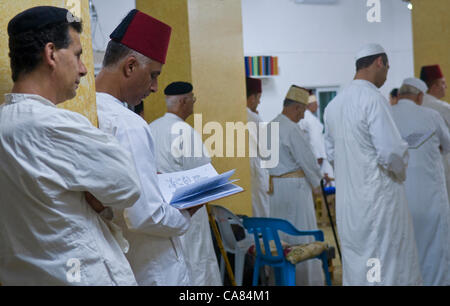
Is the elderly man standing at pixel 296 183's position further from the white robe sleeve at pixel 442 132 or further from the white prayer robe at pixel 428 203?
the white robe sleeve at pixel 442 132

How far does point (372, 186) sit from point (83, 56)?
5.90 feet

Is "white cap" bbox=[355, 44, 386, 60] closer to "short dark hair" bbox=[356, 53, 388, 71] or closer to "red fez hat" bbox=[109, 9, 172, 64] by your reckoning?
"short dark hair" bbox=[356, 53, 388, 71]

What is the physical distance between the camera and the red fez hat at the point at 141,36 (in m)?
1.43

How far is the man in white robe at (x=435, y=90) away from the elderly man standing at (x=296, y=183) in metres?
0.92

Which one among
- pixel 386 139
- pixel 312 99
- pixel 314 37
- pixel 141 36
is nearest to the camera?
pixel 141 36

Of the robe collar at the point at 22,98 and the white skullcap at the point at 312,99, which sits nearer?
the robe collar at the point at 22,98

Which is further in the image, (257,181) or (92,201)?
(257,181)

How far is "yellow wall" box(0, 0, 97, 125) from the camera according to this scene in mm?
1175

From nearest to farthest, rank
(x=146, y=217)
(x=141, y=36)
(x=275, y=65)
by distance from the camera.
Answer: (x=146, y=217) → (x=141, y=36) → (x=275, y=65)

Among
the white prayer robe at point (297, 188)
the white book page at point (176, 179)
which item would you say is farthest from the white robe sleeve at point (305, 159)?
the white book page at point (176, 179)

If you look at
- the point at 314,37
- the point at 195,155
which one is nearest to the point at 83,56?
the point at 195,155

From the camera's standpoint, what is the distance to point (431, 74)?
293 cm

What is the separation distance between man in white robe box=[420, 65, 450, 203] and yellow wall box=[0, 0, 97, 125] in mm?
2081

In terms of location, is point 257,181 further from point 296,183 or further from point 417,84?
point 417,84
